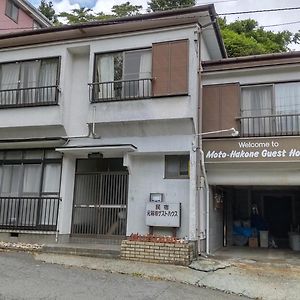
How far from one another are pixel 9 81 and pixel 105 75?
12.4 ft

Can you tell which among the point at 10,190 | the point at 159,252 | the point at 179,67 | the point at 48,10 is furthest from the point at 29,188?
the point at 48,10

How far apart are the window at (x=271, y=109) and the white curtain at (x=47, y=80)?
650 centimetres

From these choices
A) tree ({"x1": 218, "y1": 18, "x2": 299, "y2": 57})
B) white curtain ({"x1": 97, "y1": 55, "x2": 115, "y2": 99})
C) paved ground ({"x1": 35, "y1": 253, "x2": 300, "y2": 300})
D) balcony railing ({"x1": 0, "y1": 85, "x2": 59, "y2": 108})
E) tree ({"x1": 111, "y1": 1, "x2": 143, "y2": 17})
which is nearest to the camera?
paved ground ({"x1": 35, "y1": 253, "x2": 300, "y2": 300})

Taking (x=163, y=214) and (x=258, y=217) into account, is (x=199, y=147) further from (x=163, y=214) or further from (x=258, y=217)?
(x=258, y=217)

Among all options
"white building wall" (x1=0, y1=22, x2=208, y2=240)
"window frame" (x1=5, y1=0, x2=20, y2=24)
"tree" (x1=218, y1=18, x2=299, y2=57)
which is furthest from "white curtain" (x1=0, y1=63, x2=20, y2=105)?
"tree" (x1=218, y1=18, x2=299, y2=57)

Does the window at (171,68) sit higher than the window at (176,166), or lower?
higher

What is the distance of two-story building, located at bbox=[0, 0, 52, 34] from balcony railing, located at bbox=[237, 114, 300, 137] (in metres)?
16.1

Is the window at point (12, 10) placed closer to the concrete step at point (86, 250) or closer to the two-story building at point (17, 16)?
the two-story building at point (17, 16)

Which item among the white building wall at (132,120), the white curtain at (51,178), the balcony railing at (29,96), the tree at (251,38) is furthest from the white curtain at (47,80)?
the tree at (251,38)

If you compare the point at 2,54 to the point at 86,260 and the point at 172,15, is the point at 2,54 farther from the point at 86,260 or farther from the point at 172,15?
the point at 86,260

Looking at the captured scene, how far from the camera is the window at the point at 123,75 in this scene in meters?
12.6

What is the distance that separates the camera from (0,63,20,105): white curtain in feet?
45.9

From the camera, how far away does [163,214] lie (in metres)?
11.8

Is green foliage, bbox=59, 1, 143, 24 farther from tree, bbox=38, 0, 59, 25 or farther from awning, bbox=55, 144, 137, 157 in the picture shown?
awning, bbox=55, 144, 137, 157
